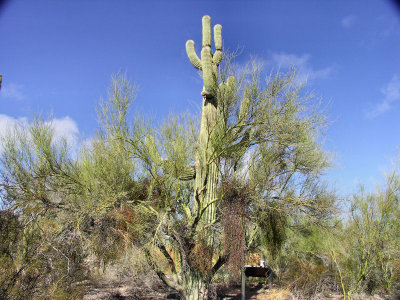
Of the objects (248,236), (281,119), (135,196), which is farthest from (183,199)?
(281,119)

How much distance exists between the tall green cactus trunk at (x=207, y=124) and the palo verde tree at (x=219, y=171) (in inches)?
1.1

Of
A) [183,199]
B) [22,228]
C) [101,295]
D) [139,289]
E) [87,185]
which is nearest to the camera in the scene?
[22,228]

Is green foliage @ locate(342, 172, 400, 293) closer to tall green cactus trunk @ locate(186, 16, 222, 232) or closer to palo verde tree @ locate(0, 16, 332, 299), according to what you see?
palo verde tree @ locate(0, 16, 332, 299)

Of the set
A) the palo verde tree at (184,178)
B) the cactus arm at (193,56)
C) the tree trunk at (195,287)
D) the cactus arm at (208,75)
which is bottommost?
the tree trunk at (195,287)

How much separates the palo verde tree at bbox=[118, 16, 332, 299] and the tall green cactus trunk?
1.1 inches

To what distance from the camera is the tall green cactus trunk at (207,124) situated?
8.43m

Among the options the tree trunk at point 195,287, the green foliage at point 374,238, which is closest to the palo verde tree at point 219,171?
the tree trunk at point 195,287

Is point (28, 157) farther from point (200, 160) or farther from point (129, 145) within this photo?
point (200, 160)

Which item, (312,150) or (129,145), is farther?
(312,150)

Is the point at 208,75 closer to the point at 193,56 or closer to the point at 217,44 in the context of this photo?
the point at 193,56

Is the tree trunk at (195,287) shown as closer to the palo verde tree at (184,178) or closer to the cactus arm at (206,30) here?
the palo verde tree at (184,178)

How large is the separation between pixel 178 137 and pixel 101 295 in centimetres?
700

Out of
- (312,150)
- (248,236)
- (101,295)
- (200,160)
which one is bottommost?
(101,295)

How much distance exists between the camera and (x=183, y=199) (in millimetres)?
10180
